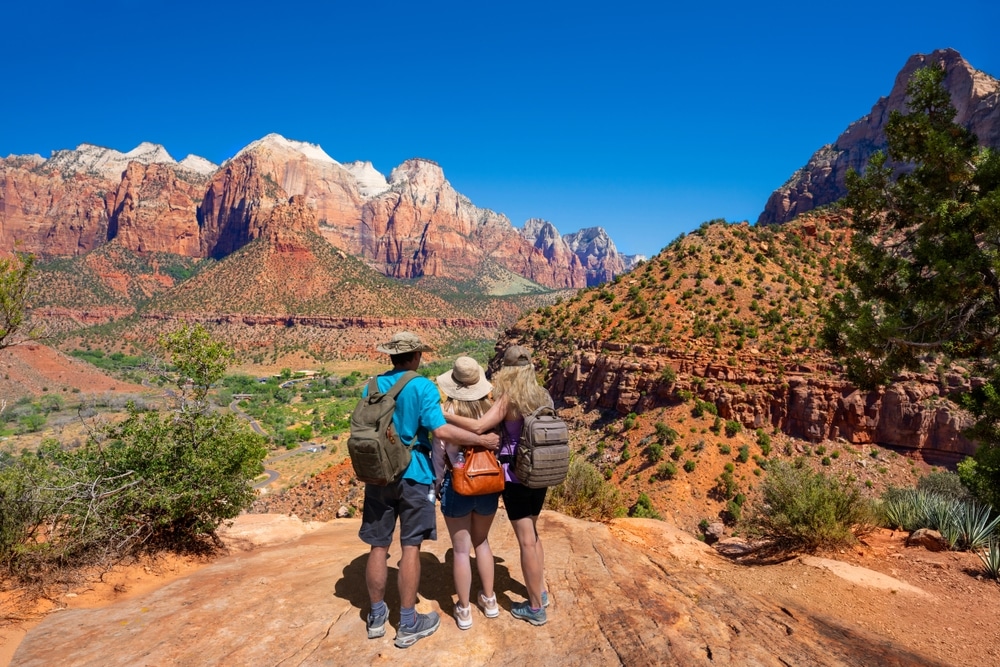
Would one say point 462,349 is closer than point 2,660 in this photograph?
No

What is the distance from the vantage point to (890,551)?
268 inches

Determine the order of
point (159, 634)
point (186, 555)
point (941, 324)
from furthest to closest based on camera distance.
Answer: point (941, 324) < point (186, 555) < point (159, 634)

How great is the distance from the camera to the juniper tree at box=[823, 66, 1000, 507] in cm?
734

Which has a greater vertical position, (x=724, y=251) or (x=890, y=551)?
(x=724, y=251)

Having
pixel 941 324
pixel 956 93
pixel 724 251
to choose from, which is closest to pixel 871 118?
pixel 956 93

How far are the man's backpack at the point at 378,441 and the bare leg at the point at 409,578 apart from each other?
62cm

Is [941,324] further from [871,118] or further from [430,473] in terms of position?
[871,118]

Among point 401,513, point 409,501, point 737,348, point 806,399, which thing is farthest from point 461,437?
point 737,348

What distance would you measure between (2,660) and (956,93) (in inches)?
4248

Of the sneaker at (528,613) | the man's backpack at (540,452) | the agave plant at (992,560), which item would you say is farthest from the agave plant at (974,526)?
the man's backpack at (540,452)

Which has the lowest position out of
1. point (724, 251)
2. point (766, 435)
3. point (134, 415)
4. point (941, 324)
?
point (766, 435)

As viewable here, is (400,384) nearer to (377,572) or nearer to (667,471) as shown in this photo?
(377,572)

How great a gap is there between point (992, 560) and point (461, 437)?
6.89 m

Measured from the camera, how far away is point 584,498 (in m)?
9.92
